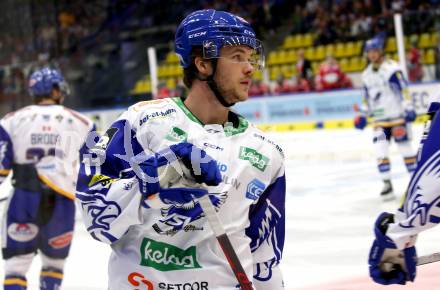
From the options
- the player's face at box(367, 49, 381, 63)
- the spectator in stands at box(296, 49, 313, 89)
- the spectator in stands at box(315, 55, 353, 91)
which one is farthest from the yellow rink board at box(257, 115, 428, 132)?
the player's face at box(367, 49, 381, 63)

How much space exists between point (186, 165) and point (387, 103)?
7.17m

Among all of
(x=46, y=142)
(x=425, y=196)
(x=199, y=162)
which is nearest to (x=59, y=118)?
(x=46, y=142)

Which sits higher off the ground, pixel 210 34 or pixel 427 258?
pixel 210 34

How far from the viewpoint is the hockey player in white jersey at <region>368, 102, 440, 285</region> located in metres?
2.08

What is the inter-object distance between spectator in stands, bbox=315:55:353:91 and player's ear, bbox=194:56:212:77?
13989 millimetres

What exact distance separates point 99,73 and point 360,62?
862 centimetres

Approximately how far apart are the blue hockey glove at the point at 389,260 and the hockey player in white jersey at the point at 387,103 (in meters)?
6.63

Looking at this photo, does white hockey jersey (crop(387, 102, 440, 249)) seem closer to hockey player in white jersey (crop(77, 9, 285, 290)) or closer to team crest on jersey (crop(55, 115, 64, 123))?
hockey player in white jersey (crop(77, 9, 285, 290))

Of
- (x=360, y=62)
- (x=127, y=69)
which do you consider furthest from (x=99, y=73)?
(x=360, y=62)

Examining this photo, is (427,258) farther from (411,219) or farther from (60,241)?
(60,241)

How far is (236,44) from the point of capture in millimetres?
2453

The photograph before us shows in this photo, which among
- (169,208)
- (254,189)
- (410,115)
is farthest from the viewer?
(410,115)

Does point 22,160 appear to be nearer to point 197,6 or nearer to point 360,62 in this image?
point 360,62

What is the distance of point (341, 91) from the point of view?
52.3 feet
